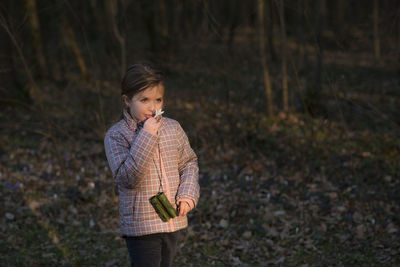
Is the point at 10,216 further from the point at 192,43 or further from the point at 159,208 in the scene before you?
the point at 159,208

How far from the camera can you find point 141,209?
2.68 metres

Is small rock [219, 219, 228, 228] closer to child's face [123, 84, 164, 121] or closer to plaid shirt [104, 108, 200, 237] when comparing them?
plaid shirt [104, 108, 200, 237]

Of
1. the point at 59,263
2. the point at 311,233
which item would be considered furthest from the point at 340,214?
the point at 59,263

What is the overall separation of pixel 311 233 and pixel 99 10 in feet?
78.5

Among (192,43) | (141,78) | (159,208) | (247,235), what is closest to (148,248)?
(159,208)

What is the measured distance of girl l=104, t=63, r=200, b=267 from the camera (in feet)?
8.48

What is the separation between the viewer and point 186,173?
2887mm

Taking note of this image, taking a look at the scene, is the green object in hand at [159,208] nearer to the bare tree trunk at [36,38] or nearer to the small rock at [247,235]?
the small rock at [247,235]

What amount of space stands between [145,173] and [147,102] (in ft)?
1.50

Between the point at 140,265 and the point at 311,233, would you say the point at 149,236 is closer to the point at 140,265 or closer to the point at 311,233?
the point at 140,265

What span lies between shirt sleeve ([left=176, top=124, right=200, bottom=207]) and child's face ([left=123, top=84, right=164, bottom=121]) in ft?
0.95

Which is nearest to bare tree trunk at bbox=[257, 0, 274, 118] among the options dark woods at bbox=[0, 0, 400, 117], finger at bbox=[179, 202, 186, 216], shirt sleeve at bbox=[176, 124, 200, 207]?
dark woods at bbox=[0, 0, 400, 117]

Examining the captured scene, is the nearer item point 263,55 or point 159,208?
point 159,208

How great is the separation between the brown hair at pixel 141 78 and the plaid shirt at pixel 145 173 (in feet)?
0.64
